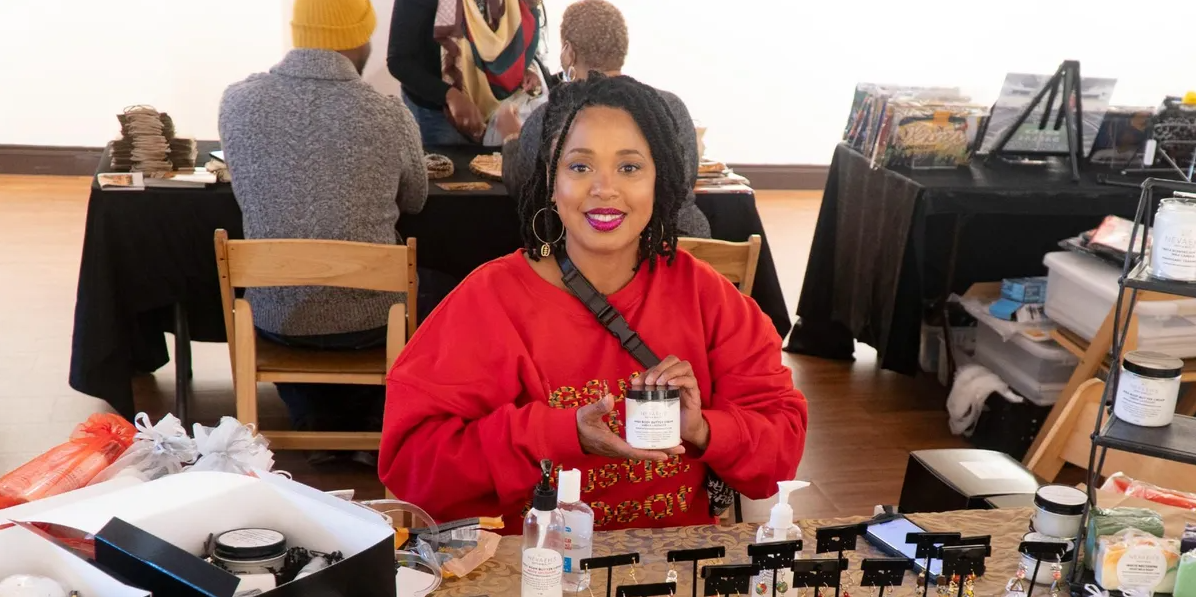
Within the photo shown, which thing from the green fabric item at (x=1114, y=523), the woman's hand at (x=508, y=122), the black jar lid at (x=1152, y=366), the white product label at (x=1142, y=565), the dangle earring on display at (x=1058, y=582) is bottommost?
the dangle earring on display at (x=1058, y=582)

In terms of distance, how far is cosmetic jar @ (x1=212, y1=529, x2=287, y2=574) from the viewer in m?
1.03

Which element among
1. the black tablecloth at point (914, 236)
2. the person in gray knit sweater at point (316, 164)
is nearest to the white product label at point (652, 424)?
the person in gray knit sweater at point (316, 164)

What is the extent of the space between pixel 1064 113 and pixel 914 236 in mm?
711

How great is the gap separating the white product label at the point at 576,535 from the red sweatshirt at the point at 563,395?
16 cm

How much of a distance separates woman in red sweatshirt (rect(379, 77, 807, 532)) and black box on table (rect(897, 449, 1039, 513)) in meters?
0.40

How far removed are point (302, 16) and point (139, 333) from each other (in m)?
1.14

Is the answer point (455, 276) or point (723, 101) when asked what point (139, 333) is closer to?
point (455, 276)

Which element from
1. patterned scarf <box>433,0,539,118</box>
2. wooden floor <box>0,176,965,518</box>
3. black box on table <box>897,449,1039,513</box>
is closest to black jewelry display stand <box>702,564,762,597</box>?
black box on table <box>897,449,1039,513</box>

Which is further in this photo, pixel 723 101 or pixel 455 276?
pixel 723 101

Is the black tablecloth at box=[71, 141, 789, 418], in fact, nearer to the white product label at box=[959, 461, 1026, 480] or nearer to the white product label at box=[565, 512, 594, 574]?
the white product label at box=[959, 461, 1026, 480]

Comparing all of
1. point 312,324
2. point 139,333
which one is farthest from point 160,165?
point 312,324

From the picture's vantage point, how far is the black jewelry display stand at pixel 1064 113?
3.67 m

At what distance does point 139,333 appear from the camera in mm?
3328

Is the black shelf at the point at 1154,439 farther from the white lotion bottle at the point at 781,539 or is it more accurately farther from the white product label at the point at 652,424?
the white product label at the point at 652,424
